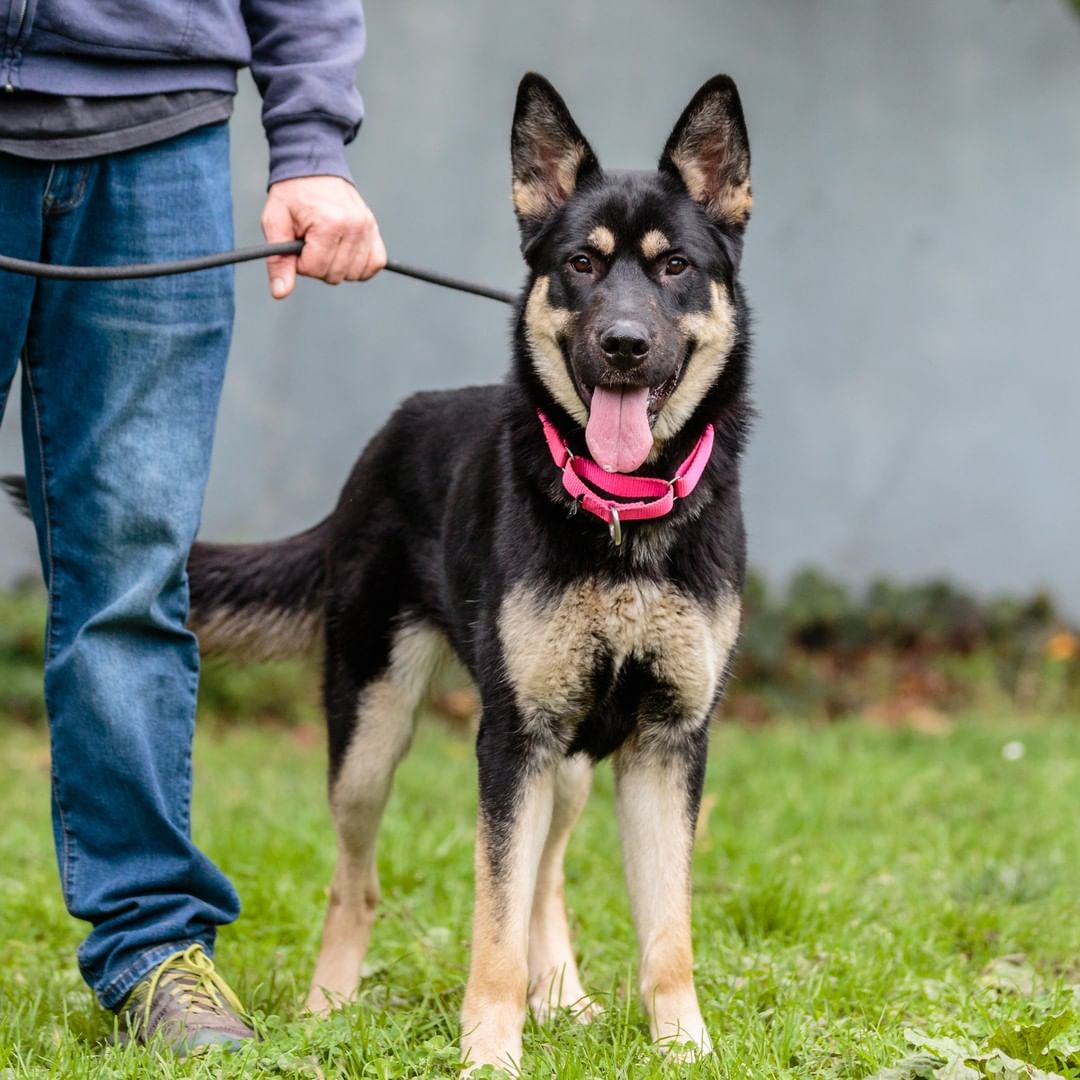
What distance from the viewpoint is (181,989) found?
2.83m

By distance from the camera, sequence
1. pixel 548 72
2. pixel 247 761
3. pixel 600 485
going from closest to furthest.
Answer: pixel 600 485, pixel 247 761, pixel 548 72

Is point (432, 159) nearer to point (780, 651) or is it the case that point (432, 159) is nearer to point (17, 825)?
point (780, 651)

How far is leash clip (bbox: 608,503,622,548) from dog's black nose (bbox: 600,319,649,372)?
276 millimetres

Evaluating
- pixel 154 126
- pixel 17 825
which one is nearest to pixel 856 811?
pixel 17 825

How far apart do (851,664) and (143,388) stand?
5302 mm

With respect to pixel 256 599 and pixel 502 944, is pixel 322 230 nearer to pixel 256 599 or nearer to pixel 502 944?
pixel 256 599

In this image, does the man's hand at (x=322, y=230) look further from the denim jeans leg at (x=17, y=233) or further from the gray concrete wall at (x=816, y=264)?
the gray concrete wall at (x=816, y=264)

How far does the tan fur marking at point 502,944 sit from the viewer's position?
277cm

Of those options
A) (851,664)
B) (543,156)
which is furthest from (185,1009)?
(851,664)

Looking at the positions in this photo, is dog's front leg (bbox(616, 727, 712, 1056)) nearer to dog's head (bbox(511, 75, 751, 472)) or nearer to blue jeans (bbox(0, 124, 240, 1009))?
dog's head (bbox(511, 75, 751, 472))

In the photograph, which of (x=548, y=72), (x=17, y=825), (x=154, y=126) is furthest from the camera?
(x=548, y=72)

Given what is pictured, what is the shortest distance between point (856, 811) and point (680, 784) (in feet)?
7.44

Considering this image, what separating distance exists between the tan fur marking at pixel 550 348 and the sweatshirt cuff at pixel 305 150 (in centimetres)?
45

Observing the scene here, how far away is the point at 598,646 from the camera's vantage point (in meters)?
2.88
